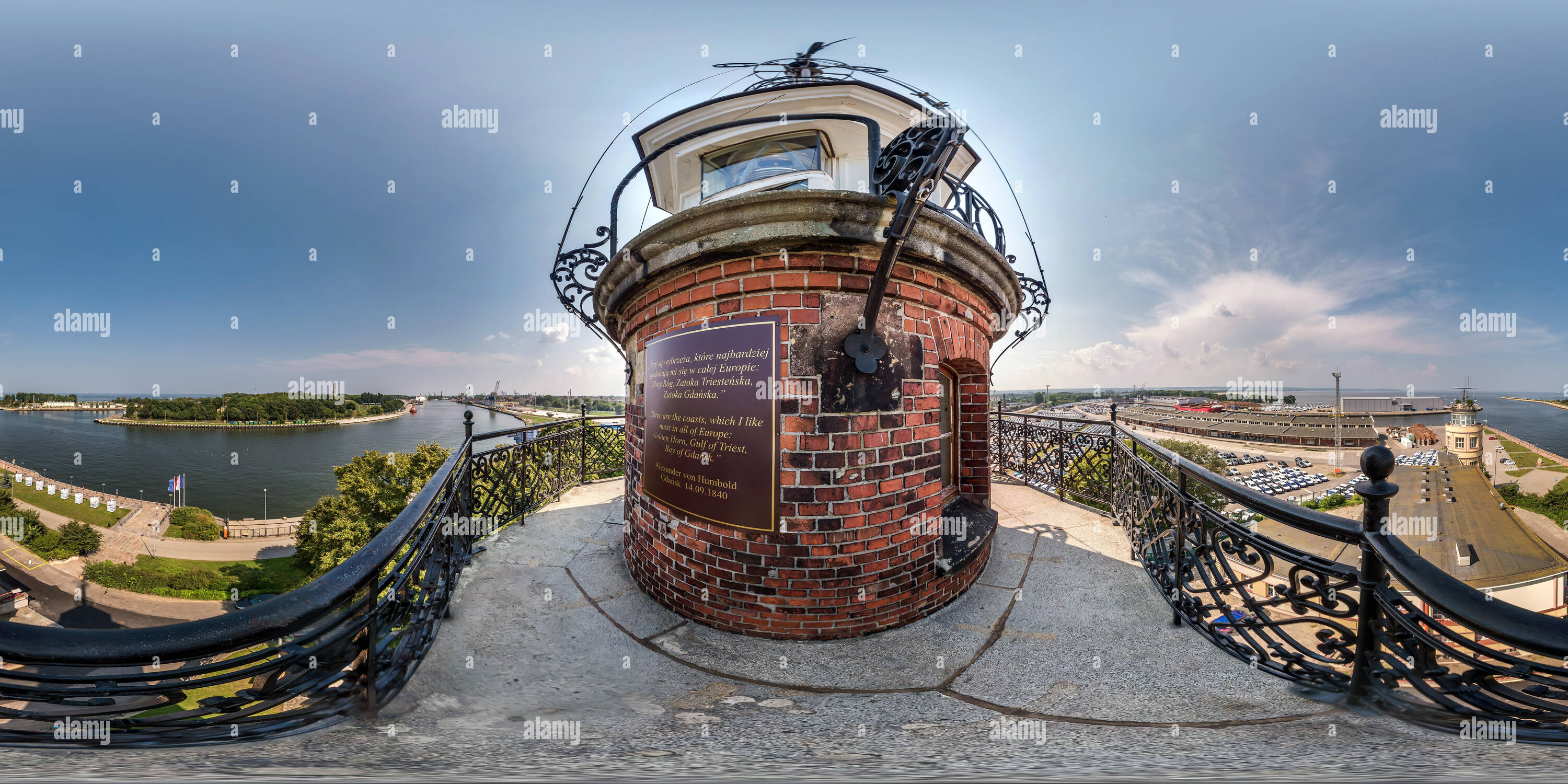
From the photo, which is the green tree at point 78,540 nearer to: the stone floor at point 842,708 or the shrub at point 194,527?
the shrub at point 194,527

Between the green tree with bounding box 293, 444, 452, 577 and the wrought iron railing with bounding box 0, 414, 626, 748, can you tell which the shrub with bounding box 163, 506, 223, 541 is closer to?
the green tree with bounding box 293, 444, 452, 577

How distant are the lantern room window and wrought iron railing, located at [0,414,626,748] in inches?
165

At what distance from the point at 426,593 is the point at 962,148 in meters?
7.30

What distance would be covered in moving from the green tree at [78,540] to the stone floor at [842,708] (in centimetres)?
5449

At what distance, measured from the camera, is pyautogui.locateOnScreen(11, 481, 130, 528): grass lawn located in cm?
4257

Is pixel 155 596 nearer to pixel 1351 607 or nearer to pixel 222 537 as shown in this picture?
pixel 222 537

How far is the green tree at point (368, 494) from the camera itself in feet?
66.5

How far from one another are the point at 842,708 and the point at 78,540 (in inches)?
2277

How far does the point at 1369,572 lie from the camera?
6.72 feet

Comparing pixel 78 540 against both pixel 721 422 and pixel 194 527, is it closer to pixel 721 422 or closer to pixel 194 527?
pixel 194 527

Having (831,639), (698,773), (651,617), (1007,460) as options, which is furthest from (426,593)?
(1007,460)
